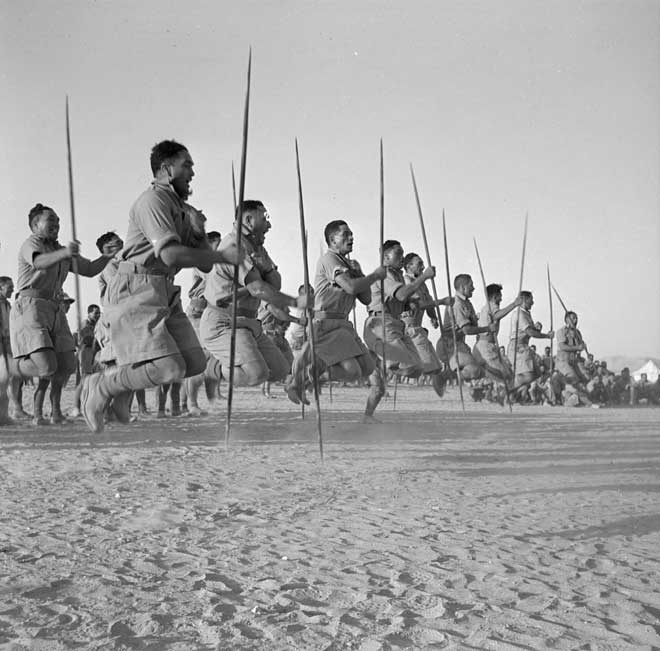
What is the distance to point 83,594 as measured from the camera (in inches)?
96.3

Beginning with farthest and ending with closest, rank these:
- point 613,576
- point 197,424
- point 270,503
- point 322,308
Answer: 1. point 197,424
2. point 322,308
3. point 270,503
4. point 613,576

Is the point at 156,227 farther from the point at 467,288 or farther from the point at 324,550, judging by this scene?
the point at 467,288

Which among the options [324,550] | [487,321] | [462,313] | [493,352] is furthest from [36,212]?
[487,321]

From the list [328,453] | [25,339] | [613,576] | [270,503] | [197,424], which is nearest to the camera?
[613,576]

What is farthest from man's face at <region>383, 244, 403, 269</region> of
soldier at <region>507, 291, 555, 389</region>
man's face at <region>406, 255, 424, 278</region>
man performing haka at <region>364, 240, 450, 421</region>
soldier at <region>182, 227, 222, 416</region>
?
soldier at <region>507, 291, 555, 389</region>

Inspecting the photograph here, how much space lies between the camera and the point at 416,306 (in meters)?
10.6

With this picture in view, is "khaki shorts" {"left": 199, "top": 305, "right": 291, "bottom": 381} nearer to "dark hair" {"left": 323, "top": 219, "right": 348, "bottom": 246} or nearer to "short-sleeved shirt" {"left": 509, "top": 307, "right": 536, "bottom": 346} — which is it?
"dark hair" {"left": 323, "top": 219, "right": 348, "bottom": 246}

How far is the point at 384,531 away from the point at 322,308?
455cm

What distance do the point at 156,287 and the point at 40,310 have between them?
114 inches

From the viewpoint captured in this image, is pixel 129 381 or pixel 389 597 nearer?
pixel 389 597


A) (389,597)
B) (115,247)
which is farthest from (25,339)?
(389,597)

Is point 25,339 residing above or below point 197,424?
Result: above

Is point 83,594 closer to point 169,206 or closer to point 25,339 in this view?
point 169,206

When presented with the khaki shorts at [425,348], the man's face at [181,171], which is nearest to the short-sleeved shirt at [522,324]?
the khaki shorts at [425,348]
